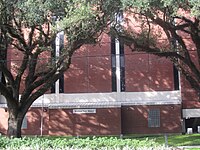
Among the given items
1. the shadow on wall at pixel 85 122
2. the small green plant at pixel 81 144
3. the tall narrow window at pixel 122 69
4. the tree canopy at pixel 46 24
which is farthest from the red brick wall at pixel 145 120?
the small green plant at pixel 81 144

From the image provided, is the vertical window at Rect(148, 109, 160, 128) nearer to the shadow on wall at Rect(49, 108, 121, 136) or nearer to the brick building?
the brick building

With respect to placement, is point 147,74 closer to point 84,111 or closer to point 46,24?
point 84,111

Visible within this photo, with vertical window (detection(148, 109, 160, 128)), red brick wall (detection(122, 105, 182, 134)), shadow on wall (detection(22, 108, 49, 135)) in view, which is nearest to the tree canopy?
shadow on wall (detection(22, 108, 49, 135))

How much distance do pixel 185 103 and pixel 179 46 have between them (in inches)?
355

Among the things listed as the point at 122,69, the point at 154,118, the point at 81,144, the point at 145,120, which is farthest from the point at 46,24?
the point at 154,118

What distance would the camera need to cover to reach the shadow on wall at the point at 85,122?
32.9m

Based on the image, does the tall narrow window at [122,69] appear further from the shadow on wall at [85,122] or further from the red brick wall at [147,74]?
the shadow on wall at [85,122]

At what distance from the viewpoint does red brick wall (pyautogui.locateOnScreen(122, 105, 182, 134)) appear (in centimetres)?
3269

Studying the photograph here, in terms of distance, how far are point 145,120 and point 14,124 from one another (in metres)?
15.3

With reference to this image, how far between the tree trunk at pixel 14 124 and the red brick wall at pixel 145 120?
14040 mm

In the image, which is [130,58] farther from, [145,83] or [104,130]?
[104,130]

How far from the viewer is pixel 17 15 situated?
17875mm

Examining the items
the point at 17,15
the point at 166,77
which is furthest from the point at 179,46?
the point at 17,15

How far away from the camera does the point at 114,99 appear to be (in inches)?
1326
